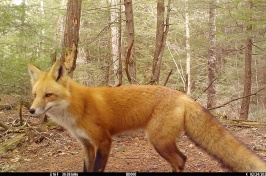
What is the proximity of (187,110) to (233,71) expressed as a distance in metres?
18.9

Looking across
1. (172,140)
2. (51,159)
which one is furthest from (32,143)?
(172,140)

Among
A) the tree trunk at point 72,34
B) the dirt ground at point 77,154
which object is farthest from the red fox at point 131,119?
the tree trunk at point 72,34

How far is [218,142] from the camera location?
449 centimetres

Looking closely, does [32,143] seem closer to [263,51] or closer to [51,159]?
[51,159]

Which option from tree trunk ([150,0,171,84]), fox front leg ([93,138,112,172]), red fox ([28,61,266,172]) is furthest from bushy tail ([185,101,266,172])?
tree trunk ([150,0,171,84])

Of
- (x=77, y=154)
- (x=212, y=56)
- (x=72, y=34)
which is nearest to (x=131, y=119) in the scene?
(x=77, y=154)

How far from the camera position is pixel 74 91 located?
475 centimetres

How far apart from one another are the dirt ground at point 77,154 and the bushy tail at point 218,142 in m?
0.51

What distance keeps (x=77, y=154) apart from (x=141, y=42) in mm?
15537

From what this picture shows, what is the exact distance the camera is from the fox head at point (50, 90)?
4229 millimetres

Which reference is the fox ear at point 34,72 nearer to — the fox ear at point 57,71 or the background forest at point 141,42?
the fox ear at point 57,71

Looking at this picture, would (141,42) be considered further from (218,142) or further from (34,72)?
(218,142)

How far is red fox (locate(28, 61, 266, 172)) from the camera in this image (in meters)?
4.38

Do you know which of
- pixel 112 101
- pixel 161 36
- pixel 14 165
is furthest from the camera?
pixel 161 36
